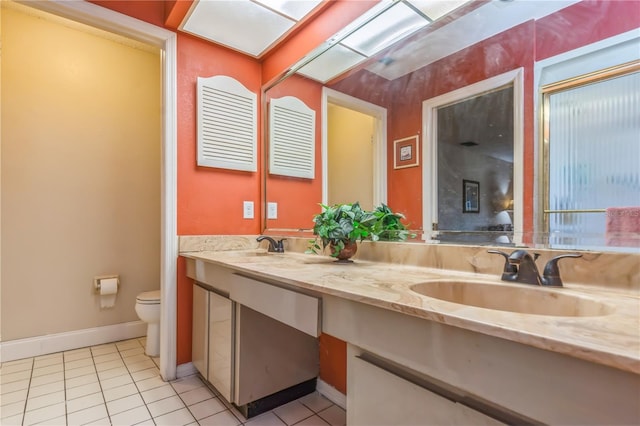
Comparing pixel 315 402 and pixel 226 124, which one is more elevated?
pixel 226 124

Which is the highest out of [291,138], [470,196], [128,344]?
[291,138]

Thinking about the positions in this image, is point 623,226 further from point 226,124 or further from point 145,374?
point 145,374

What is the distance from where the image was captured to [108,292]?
240cm

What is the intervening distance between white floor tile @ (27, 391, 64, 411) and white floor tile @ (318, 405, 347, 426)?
1.37m

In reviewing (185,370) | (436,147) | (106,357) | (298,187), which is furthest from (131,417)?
(436,147)

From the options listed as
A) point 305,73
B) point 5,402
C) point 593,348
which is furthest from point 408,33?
point 5,402

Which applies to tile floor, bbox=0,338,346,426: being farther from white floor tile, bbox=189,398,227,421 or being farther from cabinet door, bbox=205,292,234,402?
cabinet door, bbox=205,292,234,402

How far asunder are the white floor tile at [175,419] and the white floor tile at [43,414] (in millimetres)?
494

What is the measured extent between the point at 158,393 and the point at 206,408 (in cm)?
35

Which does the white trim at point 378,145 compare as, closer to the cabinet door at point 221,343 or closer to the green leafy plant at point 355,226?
the green leafy plant at point 355,226

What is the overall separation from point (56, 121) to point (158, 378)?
77.5 inches

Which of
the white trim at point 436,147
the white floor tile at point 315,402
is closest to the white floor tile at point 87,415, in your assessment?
the white floor tile at point 315,402

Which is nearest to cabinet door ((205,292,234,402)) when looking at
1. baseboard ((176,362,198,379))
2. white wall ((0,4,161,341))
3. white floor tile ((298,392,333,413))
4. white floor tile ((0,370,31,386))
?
baseboard ((176,362,198,379))

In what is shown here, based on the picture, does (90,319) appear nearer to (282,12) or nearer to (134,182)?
(134,182)
